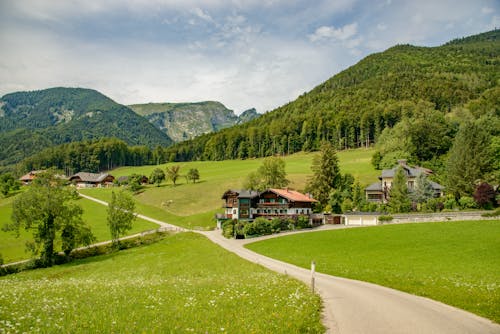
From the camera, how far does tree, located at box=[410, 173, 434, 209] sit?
75.9 metres

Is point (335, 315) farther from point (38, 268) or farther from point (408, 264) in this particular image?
point (38, 268)

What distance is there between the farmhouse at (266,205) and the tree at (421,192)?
24806mm

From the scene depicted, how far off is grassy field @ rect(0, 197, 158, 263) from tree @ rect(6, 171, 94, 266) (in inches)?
280

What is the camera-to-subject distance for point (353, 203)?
84.2 m

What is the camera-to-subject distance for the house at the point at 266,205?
8238 cm

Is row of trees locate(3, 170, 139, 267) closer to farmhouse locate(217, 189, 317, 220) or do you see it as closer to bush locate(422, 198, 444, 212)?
farmhouse locate(217, 189, 317, 220)

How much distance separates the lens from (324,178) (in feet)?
308

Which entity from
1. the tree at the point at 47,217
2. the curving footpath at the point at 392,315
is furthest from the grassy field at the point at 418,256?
the tree at the point at 47,217

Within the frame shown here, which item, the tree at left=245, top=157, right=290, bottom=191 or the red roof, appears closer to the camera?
the red roof

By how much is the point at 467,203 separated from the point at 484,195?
12.2 feet

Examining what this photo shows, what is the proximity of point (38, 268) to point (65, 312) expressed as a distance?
45.3 meters

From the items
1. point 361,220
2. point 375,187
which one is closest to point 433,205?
point 361,220

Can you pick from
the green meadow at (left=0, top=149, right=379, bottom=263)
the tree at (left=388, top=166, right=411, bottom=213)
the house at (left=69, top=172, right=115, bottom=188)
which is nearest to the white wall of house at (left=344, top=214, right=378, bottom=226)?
the tree at (left=388, top=166, right=411, bottom=213)

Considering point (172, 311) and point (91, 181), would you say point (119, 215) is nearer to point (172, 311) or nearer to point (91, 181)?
point (172, 311)
